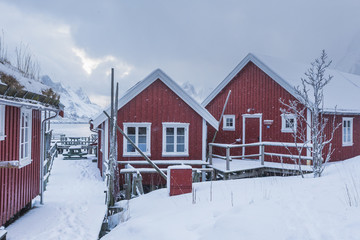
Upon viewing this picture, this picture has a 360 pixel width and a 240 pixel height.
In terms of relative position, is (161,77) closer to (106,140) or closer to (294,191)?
(106,140)

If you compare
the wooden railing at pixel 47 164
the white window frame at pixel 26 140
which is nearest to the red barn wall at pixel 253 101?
the wooden railing at pixel 47 164

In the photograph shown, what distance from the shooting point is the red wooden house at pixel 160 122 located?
38.0 feet

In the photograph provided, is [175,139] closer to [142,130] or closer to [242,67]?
[142,130]

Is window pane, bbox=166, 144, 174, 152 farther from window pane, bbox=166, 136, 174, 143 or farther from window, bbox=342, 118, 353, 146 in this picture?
window, bbox=342, 118, 353, 146

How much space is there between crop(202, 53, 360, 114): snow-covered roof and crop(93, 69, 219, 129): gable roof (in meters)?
4.64

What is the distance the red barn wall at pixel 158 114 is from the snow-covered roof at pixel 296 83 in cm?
516

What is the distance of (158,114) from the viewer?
11883 millimetres

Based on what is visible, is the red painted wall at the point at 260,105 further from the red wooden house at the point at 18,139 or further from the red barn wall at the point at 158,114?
the red wooden house at the point at 18,139

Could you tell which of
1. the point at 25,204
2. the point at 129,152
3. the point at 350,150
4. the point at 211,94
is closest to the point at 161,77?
the point at 129,152

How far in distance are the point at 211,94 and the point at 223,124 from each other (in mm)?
2001

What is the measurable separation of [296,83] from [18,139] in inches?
503

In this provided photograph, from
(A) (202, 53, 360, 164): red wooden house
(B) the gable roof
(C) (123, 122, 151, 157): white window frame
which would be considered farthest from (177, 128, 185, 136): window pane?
(A) (202, 53, 360, 164): red wooden house

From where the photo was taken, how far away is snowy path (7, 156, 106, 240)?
18.3 ft

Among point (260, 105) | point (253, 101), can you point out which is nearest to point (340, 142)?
point (260, 105)
